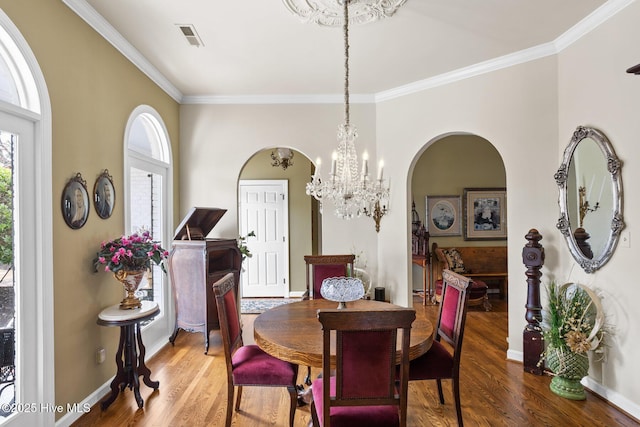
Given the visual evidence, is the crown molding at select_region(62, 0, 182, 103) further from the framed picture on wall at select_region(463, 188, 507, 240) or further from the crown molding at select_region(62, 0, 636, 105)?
the framed picture on wall at select_region(463, 188, 507, 240)

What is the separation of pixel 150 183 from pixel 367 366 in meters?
3.13

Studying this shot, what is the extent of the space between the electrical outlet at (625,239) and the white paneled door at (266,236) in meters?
4.59

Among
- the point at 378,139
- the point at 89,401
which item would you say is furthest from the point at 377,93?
the point at 89,401

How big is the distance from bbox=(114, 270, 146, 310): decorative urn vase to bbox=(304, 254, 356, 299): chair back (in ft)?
4.79

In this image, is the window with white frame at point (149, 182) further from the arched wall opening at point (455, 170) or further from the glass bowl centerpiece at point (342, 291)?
the arched wall opening at point (455, 170)

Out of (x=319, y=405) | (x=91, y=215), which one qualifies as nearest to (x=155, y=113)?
Answer: (x=91, y=215)

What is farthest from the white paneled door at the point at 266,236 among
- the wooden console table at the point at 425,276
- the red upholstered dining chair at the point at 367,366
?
the red upholstered dining chair at the point at 367,366

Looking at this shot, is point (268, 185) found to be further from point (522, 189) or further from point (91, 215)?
point (522, 189)

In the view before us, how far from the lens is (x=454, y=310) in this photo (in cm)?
243

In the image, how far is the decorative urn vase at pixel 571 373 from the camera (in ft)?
8.61

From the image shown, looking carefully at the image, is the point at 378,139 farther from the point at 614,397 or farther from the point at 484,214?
the point at 614,397

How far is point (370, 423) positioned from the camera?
1.67 metres

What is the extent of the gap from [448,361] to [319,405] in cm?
98

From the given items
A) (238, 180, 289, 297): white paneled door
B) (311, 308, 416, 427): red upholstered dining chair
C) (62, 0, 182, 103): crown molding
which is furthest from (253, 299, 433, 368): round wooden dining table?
(238, 180, 289, 297): white paneled door
